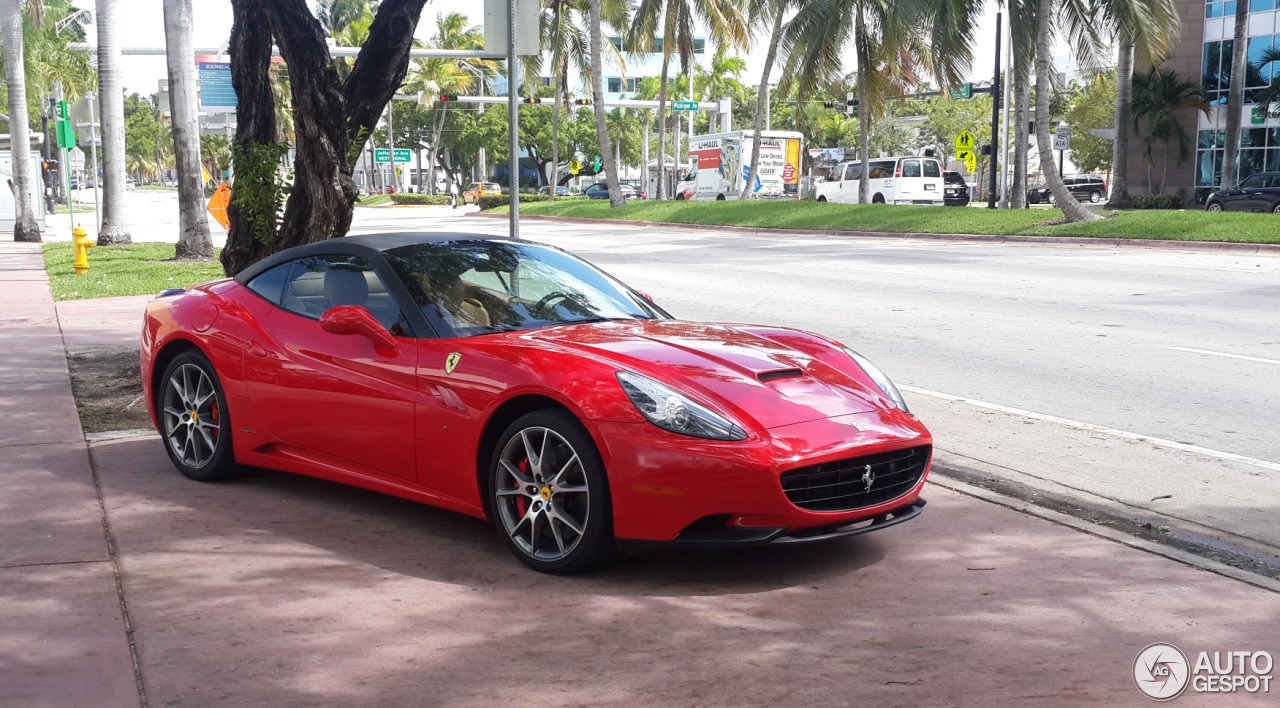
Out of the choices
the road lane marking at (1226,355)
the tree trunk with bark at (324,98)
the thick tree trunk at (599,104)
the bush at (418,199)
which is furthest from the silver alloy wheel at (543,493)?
the bush at (418,199)

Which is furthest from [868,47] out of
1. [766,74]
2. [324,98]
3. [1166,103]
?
[324,98]

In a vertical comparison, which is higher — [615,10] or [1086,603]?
[615,10]

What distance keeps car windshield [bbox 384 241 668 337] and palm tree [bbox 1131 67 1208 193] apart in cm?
4379

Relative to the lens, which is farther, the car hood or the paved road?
the paved road

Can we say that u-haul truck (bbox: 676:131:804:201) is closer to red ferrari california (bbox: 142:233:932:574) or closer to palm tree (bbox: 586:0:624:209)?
palm tree (bbox: 586:0:624:209)

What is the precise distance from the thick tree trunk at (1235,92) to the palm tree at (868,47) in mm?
8890

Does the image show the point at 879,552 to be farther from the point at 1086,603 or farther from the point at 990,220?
the point at 990,220

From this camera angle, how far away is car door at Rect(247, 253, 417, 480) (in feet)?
17.5

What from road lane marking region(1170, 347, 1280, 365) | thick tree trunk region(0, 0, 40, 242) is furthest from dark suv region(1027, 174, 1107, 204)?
road lane marking region(1170, 347, 1280, 365)

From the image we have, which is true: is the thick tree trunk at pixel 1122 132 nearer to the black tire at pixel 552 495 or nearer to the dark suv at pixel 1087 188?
the dark suv at pixel 1087 188

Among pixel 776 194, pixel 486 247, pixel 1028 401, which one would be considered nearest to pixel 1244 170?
pixel 776 194

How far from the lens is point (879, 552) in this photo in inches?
203

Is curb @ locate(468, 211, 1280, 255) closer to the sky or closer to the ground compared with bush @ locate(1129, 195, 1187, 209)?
closer to the ground

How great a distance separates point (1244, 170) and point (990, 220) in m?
22.5
